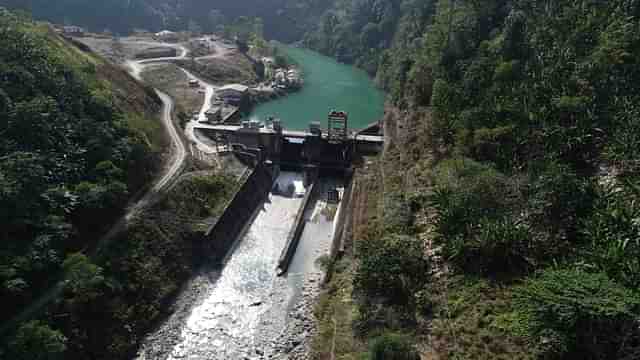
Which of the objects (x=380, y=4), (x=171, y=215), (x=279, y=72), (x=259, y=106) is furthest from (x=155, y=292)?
(x=380, y=4)

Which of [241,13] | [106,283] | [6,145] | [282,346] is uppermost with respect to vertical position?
[241,13]

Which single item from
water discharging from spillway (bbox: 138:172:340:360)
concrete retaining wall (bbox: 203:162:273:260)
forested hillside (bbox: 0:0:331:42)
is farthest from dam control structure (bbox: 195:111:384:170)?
forested hillside (bbox: 0:0:331:42)

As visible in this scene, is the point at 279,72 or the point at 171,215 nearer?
the point at 171,215

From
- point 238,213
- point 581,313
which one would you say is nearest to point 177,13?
point 238,213

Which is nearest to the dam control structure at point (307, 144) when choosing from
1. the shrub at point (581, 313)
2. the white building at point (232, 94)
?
the white building at point (232, 94)

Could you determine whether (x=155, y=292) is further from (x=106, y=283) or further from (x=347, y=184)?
(x=347, y=184)

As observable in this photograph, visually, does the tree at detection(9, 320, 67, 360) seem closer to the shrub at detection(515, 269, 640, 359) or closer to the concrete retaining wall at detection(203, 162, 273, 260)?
the concrete retaining wall at detection(203, 162, 273, 260)

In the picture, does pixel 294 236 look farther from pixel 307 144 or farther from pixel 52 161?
pixel 52 161
